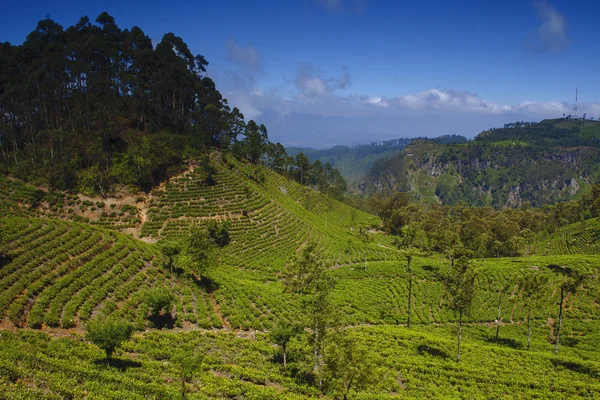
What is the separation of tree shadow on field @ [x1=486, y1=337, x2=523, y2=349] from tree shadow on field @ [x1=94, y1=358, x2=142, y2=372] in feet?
130

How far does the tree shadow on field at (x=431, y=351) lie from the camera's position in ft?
101

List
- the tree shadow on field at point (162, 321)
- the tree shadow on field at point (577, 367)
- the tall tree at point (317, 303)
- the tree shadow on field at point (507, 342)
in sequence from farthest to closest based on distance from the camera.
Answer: the tree shadow on field at point (507, 342), the tree shadow on field at point (577, 367), the tree shadow on field at point (162, 321), the tall tree at point (317, 303)

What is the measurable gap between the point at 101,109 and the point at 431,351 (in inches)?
3100

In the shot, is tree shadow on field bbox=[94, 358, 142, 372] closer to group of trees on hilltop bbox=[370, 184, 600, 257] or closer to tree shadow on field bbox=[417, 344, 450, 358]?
tree shadow on field bbox=[417, 344, 450, 358]

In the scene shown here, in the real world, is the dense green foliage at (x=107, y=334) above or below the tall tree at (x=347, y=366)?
above

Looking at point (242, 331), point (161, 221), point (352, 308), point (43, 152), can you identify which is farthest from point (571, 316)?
point (43, 152)

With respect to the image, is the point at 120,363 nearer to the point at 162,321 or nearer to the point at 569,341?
the point at 162,321

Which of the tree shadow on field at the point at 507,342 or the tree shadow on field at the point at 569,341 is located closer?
the tree shadow on field at the point at 507,342

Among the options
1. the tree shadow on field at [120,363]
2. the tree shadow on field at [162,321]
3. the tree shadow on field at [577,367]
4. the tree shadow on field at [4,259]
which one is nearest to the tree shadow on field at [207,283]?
the tree shadow on field at [162,321]

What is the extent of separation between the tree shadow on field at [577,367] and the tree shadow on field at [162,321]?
120 feet

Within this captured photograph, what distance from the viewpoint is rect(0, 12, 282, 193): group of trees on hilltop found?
59844 millimetres

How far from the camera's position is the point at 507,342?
37.5 metres

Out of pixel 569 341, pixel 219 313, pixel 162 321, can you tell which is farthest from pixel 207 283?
pixel 569 341

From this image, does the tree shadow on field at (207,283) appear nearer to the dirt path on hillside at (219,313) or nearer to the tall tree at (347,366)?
the dirt path on hillside at (219,313)
